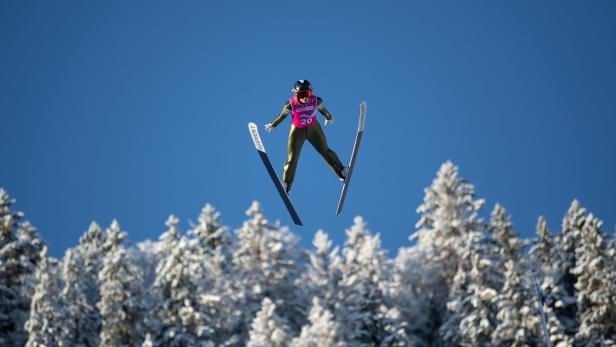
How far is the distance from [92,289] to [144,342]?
714 cm

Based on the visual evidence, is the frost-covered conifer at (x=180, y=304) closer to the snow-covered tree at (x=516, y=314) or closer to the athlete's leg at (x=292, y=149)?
the snow-covered tree at (x=516, y=314)

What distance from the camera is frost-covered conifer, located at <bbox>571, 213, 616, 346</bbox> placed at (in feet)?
108

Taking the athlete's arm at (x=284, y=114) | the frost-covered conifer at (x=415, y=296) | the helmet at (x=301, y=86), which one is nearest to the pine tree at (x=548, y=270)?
the frost-covered conifer at (x=415, y=296)

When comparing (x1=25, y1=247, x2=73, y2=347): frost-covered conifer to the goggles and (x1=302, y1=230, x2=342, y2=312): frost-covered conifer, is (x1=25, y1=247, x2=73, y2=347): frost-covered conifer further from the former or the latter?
the goggles

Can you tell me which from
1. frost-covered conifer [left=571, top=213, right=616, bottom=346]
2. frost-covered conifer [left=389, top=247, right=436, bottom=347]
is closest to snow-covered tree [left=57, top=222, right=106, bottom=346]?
frost-covered conifer [left=389, top=247, right=436, bottom=347]

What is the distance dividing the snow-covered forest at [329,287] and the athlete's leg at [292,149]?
16.3 m

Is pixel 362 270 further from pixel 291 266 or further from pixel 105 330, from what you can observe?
pixel 105 330

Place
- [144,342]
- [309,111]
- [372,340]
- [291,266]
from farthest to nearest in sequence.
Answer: [291,266] < [372,340] < [144,342] < [309,111]

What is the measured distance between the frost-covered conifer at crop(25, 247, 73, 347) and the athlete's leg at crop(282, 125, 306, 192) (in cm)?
1845

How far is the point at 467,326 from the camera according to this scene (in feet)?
119

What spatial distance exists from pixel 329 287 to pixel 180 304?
26.8 feet

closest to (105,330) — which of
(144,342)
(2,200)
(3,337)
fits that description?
(144,342)

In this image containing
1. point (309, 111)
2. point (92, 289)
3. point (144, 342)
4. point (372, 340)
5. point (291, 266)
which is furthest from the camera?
point (291, 266)

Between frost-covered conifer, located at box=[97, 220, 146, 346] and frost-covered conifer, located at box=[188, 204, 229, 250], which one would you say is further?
frost-covered conifer, located at box=[188, 204, 229, 250]
